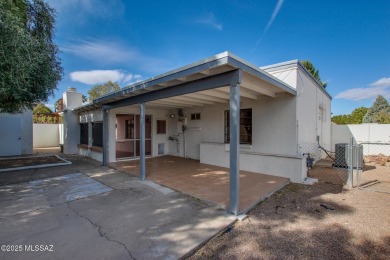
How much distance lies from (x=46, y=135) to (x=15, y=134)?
224 inches

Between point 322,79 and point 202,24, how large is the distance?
1731cm

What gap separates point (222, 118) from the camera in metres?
7.81

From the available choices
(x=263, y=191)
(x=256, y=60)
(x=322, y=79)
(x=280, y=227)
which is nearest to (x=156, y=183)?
(x=263, y=191)

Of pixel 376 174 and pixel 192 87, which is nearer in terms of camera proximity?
pixel 192 87

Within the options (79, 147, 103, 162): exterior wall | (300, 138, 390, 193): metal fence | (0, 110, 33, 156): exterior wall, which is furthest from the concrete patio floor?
(0, 110, 33, 156): exterior wall

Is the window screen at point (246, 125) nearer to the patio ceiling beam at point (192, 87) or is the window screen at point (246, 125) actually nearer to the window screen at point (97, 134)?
the patio ceiling beam at point (192, 87)

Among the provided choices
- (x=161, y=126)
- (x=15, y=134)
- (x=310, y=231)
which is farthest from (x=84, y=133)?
(x=310, y=231)

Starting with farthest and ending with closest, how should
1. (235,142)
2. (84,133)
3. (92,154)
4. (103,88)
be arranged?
(103,88) → (84,133) → (92,154) → (235,142)

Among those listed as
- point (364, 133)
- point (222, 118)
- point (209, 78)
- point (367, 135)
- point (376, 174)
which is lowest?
point (376, 174)

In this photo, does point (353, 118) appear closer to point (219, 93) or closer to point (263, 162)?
point (263, 162)

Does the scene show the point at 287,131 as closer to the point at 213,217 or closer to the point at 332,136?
the point at 213,217

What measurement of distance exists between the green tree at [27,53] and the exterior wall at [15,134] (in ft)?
20.4

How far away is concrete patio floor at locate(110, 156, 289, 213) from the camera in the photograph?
4.13 metres

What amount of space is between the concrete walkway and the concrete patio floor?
403 mm
